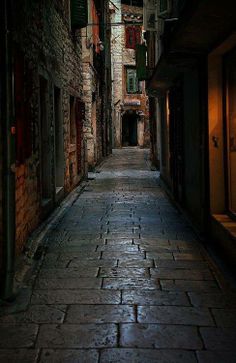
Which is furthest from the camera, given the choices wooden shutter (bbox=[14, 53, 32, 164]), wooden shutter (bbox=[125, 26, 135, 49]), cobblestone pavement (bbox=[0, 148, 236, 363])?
wooden shutter (bbox=[125, 26, 135, 49])

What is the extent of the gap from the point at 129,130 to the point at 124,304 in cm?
3769

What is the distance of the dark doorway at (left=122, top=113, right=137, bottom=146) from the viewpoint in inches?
1613

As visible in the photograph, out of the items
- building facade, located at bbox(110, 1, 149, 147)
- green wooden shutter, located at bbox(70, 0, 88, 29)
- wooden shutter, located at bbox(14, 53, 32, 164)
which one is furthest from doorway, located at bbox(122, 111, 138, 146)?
wooden shutter, located at bbox(14, 53, 32, 164)

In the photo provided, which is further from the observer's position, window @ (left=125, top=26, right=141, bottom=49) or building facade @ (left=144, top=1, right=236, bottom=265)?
window @ (left=125, top=26, right=141, bottom=49)

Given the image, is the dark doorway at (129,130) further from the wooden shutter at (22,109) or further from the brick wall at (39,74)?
the wooden shutter at (22,109)

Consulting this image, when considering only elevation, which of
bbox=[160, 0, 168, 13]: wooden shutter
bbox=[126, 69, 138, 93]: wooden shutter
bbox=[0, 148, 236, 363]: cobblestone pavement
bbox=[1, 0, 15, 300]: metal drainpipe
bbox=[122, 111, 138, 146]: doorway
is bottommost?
bbox=[0, 148, 236, 363]: cobblestone pavement

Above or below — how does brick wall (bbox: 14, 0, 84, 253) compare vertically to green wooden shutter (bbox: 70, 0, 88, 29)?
below

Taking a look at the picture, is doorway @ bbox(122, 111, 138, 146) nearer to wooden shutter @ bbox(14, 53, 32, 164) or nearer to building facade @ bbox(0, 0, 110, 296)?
building facade @ bbox(0, 0, 110, 296)

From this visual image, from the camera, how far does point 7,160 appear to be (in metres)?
4.41

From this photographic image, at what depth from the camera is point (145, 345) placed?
336 cm

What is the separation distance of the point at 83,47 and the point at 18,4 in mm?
10219

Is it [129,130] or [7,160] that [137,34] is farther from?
[7,160]

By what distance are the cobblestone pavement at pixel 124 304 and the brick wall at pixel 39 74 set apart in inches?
25.9

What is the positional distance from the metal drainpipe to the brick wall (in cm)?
144
